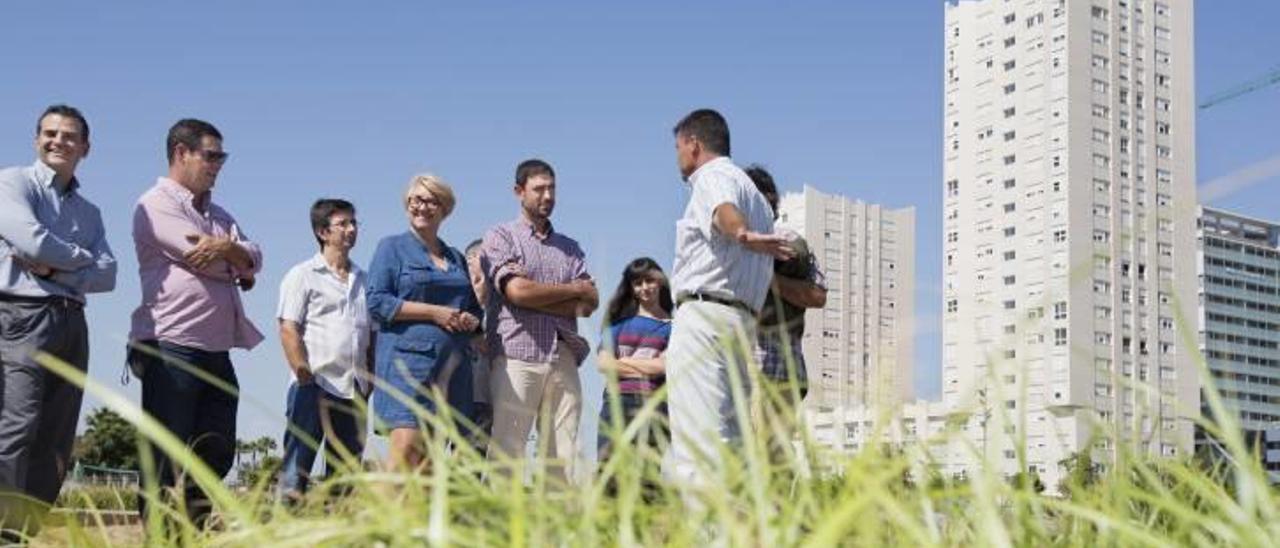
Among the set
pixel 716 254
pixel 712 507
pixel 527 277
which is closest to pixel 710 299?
pixel 716 254

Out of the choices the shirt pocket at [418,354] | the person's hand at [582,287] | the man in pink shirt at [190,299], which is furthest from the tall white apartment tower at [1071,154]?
the man in pink shirt at [190,299]

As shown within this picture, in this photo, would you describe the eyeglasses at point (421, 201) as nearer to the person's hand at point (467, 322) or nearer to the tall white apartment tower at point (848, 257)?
the person's hand at point (467, 322)

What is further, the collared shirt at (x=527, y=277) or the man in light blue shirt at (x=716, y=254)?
the collared shirt at (x=527, y=277)

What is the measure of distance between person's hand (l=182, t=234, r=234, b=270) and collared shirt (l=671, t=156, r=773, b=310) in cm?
157

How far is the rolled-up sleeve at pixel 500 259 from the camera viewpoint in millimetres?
5789

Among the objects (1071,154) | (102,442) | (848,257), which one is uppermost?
(1071,154)

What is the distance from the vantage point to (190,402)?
Result: 191 inches

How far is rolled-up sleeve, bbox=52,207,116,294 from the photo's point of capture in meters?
4.75

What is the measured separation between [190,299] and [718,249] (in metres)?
1.80

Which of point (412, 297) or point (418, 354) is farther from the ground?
point (412, 297)

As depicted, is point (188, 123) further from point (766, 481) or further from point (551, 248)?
point (766, 481)

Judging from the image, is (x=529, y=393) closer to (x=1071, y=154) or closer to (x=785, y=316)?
(x=785, y=316)

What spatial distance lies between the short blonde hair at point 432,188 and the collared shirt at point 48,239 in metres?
1.22

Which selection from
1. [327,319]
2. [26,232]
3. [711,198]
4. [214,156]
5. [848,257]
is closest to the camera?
[26,232]
